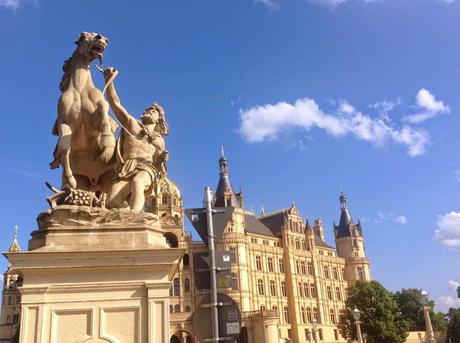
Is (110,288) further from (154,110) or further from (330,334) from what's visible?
(330,334)

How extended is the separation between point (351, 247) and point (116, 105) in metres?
79.2

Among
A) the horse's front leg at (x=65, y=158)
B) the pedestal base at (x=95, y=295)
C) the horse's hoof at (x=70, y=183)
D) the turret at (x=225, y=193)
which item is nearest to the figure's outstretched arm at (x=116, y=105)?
the horse's front leg at (x=65, y=158)

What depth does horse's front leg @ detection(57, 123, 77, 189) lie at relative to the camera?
4.55 meters

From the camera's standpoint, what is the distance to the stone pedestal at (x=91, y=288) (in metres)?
3.88

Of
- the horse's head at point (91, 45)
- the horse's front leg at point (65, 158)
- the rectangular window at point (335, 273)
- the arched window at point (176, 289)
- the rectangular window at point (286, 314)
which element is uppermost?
the rectangular window at point (335, 273)

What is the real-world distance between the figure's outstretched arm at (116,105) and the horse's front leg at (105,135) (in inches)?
10.4

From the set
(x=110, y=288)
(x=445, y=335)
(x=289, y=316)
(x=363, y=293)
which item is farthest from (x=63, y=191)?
(x=445, y=335)

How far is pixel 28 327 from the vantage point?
3.80 meters

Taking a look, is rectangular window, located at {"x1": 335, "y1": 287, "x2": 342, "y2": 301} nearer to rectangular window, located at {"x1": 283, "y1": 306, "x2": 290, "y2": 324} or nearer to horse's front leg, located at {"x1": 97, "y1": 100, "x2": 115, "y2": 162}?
rectangular window, located at {"x1": 283, "y1": 306, "x2": 290, "y2": 324}

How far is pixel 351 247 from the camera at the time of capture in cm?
7981

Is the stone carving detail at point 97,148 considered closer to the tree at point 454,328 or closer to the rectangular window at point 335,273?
the rectangular window at point 335,273

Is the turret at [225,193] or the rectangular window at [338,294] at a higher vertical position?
the turret at [225,193]

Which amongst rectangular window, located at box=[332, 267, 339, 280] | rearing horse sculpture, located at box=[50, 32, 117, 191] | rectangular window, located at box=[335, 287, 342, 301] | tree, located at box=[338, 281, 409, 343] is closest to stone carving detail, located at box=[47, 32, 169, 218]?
rearing horse sculpture, located at box=[50, 32, 117, 191]

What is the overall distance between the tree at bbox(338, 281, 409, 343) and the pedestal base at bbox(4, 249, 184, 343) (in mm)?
47177
